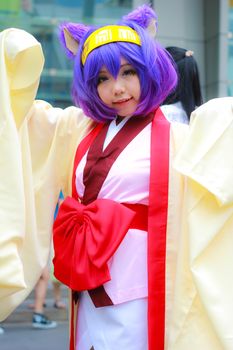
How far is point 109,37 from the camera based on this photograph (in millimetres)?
2123

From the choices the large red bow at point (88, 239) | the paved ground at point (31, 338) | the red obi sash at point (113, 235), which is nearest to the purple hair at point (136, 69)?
the red obi sash at point (113, 235)

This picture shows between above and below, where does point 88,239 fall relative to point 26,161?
below

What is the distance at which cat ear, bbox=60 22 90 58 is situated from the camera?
2.27 metres

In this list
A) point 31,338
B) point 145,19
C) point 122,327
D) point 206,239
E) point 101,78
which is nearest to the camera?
point 206,239

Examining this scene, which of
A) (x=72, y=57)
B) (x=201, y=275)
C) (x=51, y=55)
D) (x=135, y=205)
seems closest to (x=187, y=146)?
(x=135, y=205)

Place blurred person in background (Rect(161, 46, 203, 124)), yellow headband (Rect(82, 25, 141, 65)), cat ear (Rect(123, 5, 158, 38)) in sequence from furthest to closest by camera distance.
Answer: blurred person in background (Rect(161, 46, 203, 124)), cat ear (Rect(123, 5, 158, 38)), yellow headband (Rect(82, 25, 141, 65))

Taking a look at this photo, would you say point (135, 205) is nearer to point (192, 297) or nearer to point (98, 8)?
point (192, 297)

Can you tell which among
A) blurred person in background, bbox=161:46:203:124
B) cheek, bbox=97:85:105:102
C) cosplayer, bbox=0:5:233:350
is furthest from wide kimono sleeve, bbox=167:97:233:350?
blurred person in background, bbox=161:46:203:124

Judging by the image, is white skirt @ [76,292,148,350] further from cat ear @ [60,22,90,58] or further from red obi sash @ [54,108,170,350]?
cat ear @ [60,22,90,58]

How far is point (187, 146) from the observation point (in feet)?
6.54

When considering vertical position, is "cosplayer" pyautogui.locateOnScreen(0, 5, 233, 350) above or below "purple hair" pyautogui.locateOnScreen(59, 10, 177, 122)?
below

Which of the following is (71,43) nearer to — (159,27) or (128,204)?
(128,204)

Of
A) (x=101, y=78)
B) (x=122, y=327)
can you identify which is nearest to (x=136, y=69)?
(x=101, y=78)

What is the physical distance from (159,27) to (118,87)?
266 inches
